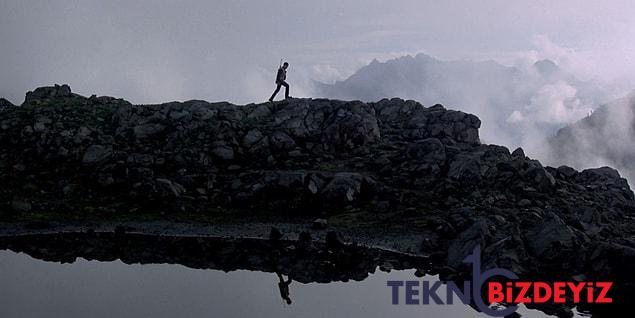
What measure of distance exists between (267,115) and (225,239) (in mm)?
16355

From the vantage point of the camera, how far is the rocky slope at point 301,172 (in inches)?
1361

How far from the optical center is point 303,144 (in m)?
43.8

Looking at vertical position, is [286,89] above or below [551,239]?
above

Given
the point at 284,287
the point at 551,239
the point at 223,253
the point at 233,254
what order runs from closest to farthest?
the point at 284,287 → the point at 551,239 → the point at 233,254 → the point at 223,253

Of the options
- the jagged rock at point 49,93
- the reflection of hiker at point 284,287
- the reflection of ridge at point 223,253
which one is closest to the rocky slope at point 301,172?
the jagged rock at point 49,93

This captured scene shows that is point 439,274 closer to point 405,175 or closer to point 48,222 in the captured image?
point 405,175

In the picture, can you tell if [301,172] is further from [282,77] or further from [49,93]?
[49,93]

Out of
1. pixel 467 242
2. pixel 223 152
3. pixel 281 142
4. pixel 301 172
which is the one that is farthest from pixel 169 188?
pixel 467 242

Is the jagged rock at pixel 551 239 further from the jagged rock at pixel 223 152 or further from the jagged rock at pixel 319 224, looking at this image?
the jagged rock at pixel 223 152

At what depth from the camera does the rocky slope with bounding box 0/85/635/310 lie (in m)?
34.6

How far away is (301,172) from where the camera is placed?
128 ft

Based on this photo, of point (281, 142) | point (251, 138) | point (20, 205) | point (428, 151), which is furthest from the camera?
point (251, 138)

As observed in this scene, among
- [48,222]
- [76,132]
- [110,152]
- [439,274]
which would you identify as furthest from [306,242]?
[76,132]

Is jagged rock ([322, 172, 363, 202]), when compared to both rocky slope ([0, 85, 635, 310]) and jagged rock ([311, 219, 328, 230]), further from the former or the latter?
jagged rock ([311, 219, 328, 230])
